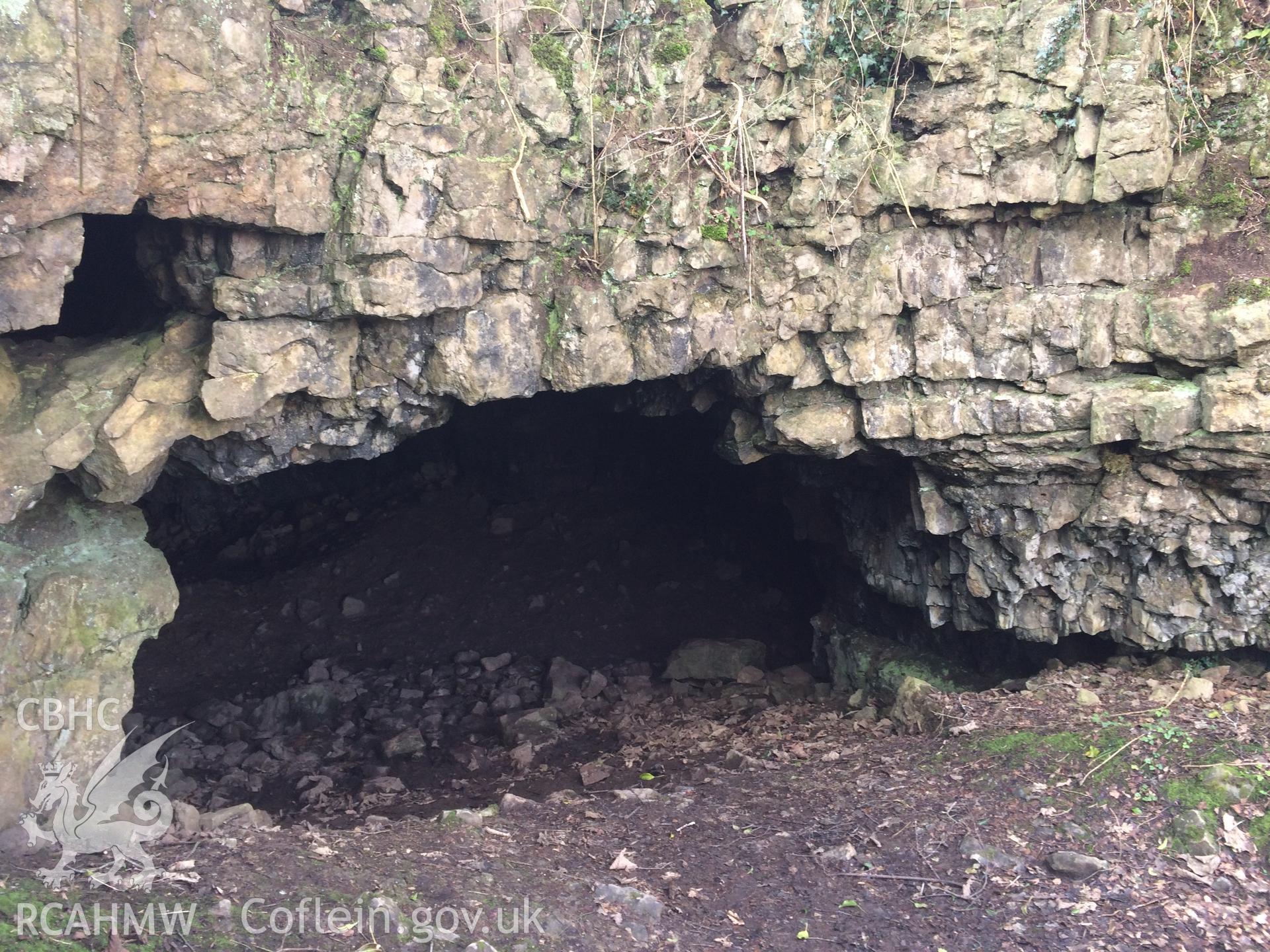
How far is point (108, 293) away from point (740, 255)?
4.20m

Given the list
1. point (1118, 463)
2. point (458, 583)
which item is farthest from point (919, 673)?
point (458, 583)

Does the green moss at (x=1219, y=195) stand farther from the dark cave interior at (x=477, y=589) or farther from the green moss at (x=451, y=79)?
the green moss at (x=451, y=79)

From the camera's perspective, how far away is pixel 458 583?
33.4 feet

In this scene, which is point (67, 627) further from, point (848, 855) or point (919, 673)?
point (919, 673)

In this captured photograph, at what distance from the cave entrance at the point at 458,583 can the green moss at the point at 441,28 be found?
4.81m

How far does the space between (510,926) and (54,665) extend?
111 inches

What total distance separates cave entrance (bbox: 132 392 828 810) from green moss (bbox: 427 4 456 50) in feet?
15.8

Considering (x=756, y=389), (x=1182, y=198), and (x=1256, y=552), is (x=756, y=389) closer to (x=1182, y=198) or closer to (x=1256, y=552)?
(x=1182, y=198)

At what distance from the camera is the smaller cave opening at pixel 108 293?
18.7 feet

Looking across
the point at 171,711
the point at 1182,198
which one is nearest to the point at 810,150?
the point at 1182,198

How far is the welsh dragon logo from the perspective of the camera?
455 centimetres

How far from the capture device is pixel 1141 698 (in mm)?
5828

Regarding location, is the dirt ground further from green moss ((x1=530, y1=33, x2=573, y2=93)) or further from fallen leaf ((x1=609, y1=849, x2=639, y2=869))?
green moss ((x1=530, y1=33, x2=573, y2=93))

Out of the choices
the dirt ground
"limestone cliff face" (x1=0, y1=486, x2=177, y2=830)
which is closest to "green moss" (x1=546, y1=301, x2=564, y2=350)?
"limestone cliff face" (x1=0, y1=486, x2=177, y2=830)
